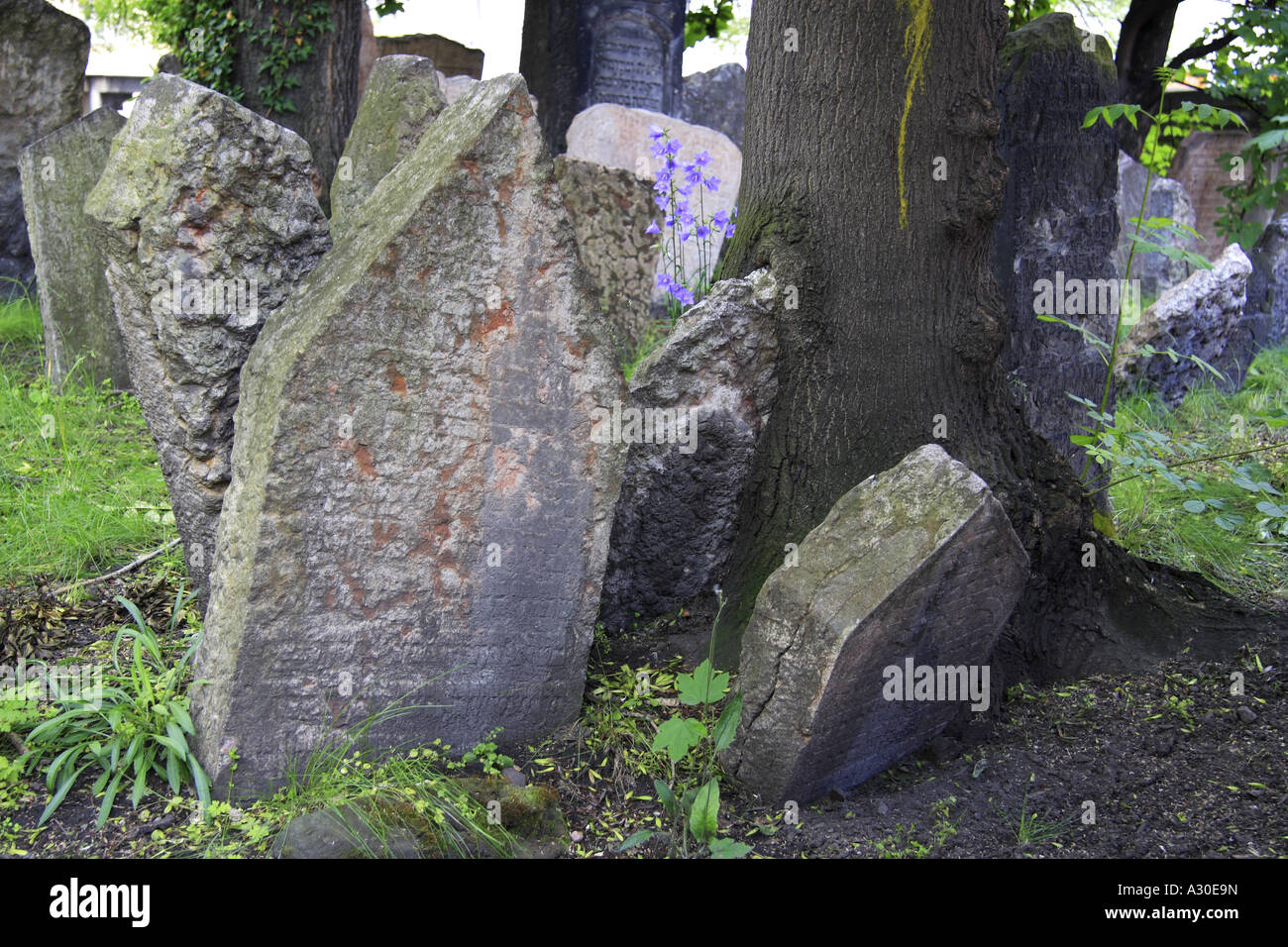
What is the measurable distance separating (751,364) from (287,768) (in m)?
1.76

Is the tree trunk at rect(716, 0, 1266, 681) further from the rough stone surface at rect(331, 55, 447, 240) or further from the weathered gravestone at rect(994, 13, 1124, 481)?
the rough stone surface at rect(331, 55, 447, 240)

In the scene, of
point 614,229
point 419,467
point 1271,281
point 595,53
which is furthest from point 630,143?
point 419,467

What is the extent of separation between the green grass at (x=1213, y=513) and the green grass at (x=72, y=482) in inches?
152

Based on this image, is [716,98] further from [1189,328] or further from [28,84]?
[28,84]

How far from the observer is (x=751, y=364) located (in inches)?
130

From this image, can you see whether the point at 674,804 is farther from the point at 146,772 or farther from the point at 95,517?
the point at 95,517

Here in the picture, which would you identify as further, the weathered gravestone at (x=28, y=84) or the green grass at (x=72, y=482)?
Result: the weathered gravestone at (x=28, y=84)

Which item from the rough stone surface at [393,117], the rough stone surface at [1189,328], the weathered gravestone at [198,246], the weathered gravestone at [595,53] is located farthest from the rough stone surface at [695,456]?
the weathered gravestone at [595,53]

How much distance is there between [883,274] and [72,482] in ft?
11.3

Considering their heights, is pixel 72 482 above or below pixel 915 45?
below

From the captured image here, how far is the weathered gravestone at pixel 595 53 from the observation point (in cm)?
1041

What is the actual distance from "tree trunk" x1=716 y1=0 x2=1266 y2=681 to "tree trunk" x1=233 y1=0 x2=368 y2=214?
4005 millimetres

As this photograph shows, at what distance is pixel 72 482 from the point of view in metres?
4.47

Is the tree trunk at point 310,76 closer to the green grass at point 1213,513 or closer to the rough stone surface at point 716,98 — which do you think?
the green grass at point 1213,513
